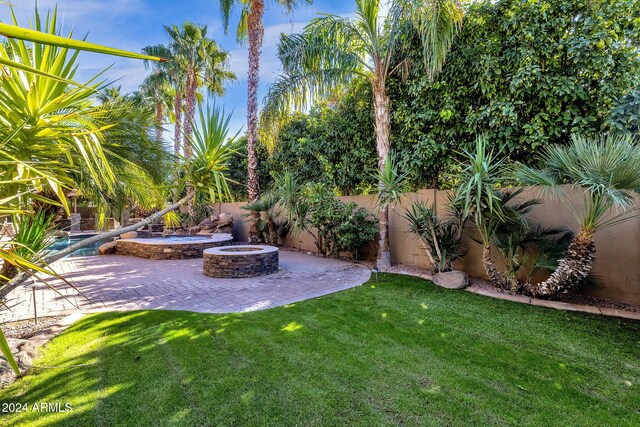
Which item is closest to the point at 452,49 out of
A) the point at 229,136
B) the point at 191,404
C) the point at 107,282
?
the point at 229,136

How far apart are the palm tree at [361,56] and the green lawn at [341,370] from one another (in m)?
4.41

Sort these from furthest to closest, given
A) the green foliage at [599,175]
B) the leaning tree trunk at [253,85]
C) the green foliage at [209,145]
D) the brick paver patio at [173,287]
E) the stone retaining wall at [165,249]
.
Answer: the leaning tree trunk at [253,85], the stone retaining wall at [165,249], the brick paver patio at [173,287], the green foliage at [599,175], the green foliage at [209,145]

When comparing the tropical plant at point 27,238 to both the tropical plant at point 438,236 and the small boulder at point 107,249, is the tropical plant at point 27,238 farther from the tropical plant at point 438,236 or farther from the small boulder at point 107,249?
the small boulder at point 107,249

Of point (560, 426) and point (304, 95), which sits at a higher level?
point (304, 95)

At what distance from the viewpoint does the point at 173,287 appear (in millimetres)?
6770

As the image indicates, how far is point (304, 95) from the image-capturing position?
905 cm

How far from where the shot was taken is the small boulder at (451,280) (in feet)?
21.2

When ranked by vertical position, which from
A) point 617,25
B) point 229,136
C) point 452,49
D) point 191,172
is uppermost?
point 452,49

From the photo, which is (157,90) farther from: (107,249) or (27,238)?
(27,238)

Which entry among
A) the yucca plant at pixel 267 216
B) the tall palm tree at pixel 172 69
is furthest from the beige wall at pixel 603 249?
the tall palm tree at pixel 172 69

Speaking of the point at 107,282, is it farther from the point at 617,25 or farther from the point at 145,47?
the point at 145,47

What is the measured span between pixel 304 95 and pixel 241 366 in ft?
25.4

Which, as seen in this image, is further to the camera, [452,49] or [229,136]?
[452,49]

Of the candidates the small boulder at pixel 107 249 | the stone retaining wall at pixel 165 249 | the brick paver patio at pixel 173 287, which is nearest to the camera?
the brick paver patio at pixel 173 287
